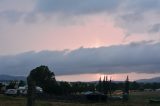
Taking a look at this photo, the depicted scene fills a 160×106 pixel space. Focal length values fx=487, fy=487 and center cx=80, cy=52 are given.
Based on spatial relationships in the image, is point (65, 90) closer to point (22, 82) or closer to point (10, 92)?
point (10, 92)

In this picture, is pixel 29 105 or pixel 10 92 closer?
pixel 29 105

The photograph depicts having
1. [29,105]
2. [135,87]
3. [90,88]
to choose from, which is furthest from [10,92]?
[135,87]

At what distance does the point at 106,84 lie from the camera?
100438 millimetres

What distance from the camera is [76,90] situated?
120 meters

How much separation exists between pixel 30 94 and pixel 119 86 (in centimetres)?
16284

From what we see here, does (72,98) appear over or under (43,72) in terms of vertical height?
under

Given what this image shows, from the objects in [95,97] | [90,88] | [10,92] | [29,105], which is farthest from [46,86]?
[29,105]

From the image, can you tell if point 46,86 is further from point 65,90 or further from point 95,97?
point 95,97

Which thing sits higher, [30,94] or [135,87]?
[135,87]

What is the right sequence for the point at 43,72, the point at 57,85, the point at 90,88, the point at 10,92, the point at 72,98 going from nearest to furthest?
the point at 72,98
the point at 10,92
the point at 57,85
the point at 43,72
the point at 90,88

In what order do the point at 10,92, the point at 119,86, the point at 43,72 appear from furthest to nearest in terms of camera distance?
the point at 119,86, the point at 43,72, the point at 10,92

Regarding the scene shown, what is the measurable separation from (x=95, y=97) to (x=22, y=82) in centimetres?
8130

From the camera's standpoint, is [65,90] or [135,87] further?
[135,87]

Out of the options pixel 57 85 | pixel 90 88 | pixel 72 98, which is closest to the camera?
pixel 72 98
